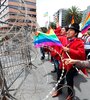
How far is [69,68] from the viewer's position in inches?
177

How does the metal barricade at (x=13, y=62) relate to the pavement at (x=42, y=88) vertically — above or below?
above

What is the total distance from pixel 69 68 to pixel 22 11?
1.41 metres

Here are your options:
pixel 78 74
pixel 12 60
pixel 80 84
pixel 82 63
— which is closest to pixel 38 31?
pixel 82 63

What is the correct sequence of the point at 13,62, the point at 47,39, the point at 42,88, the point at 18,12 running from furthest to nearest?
the point at 13,62 → the point at 42,88 → the point at 47,39 → the point at 18,12

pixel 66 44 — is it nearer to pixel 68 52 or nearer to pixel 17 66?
pixel 68 52

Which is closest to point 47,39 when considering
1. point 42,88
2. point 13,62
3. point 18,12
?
point 18,12

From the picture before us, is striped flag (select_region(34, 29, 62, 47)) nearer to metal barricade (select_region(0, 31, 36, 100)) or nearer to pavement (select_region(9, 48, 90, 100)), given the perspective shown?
metal barricade (select_region(0, 31, 36, 100))

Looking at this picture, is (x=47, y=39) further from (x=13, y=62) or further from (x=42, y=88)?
(x=13, y=62)

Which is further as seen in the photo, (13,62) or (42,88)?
(13,62)

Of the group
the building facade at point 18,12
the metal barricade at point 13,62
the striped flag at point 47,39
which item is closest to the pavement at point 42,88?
the metal barricade at point 13,62

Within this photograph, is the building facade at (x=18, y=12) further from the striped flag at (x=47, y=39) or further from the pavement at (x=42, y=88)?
the pavement at (x=42, y=88)

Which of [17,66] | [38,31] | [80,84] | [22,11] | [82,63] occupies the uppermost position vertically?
[22,11]

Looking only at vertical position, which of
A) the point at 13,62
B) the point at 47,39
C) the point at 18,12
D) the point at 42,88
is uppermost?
the point at 18,12

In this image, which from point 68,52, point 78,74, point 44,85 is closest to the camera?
point 68,52
